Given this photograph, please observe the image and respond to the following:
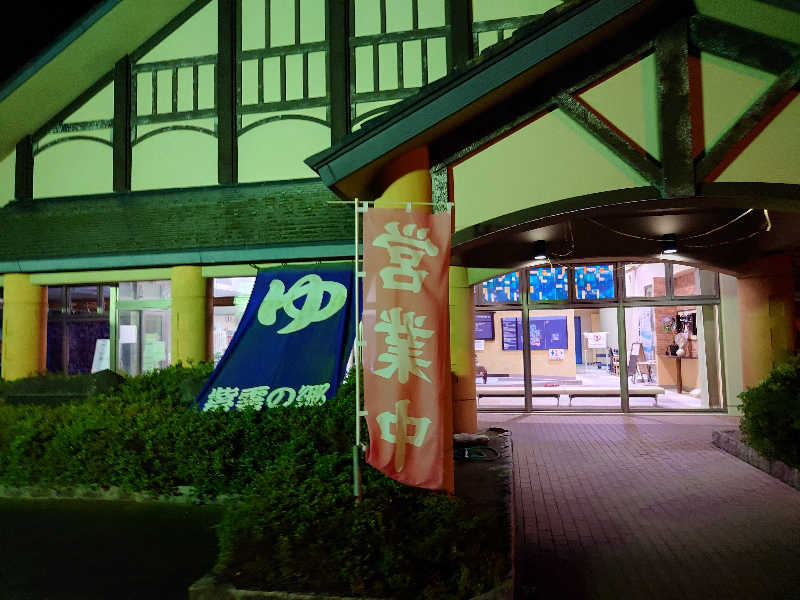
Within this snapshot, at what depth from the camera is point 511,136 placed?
21.0 ft

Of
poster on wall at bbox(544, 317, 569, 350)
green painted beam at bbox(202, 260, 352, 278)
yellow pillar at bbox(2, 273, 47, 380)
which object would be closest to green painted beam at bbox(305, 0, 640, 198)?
green painted beam at bbox(202, 260, 352, 278)

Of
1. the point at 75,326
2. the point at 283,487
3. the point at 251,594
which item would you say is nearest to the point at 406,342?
the point at 283,487

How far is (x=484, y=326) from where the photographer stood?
16.4m

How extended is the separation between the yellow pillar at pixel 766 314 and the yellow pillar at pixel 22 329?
1480 centimetres

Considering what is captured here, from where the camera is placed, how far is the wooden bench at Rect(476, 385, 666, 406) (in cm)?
1519

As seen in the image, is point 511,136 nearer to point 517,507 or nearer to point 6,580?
point 517,507

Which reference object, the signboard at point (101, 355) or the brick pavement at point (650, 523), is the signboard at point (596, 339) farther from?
the signboard at point (101, 355)

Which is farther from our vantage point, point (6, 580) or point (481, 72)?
point (481, 72)

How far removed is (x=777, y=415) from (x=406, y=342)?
18.9ft

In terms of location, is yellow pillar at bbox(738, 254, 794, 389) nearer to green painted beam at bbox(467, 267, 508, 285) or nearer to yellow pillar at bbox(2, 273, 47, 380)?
green painted beam at bbox(467, 267, 508, 285)

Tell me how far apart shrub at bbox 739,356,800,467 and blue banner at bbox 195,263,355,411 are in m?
5.83

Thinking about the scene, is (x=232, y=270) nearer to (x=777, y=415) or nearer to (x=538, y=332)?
(x=777, y=415)

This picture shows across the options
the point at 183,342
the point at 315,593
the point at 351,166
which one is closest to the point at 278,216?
the point at 183,342

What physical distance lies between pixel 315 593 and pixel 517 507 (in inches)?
151
